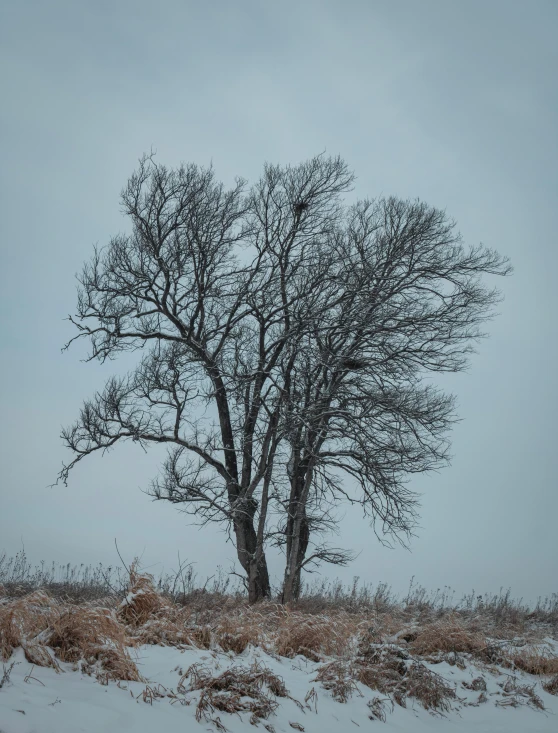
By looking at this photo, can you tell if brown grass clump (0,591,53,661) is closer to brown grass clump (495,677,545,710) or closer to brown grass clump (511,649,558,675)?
brown grass clump (495,677,545,710)

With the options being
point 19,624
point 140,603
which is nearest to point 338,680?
point 140,603

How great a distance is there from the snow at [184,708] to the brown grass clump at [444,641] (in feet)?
1.36

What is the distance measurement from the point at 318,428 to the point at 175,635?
266 inches

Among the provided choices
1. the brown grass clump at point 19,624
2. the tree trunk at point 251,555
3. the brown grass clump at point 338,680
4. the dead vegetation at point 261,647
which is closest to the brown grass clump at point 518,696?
the dead vegetation at point 261,647

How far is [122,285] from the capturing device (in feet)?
41.8

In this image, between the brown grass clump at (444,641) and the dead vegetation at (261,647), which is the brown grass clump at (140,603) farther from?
the brown grass clump at (444,641)

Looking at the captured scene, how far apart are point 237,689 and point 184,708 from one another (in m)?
0.47

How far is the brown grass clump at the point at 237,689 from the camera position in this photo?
12.1ft

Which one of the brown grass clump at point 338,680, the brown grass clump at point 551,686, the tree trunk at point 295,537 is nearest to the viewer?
the brown grass clump at point 338,680

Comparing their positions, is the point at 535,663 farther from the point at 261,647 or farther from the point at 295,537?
the point at 295,537

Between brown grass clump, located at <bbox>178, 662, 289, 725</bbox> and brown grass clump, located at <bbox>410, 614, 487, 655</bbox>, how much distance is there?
8.50 ft

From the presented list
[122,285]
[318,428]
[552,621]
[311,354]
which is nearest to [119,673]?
[318,428]

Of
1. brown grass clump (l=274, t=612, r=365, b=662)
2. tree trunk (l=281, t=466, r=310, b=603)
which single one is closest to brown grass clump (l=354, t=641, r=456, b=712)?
brown grass clump (l=274, t=612, r=365, b=662)

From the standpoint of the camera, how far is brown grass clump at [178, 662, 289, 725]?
3.70 m
